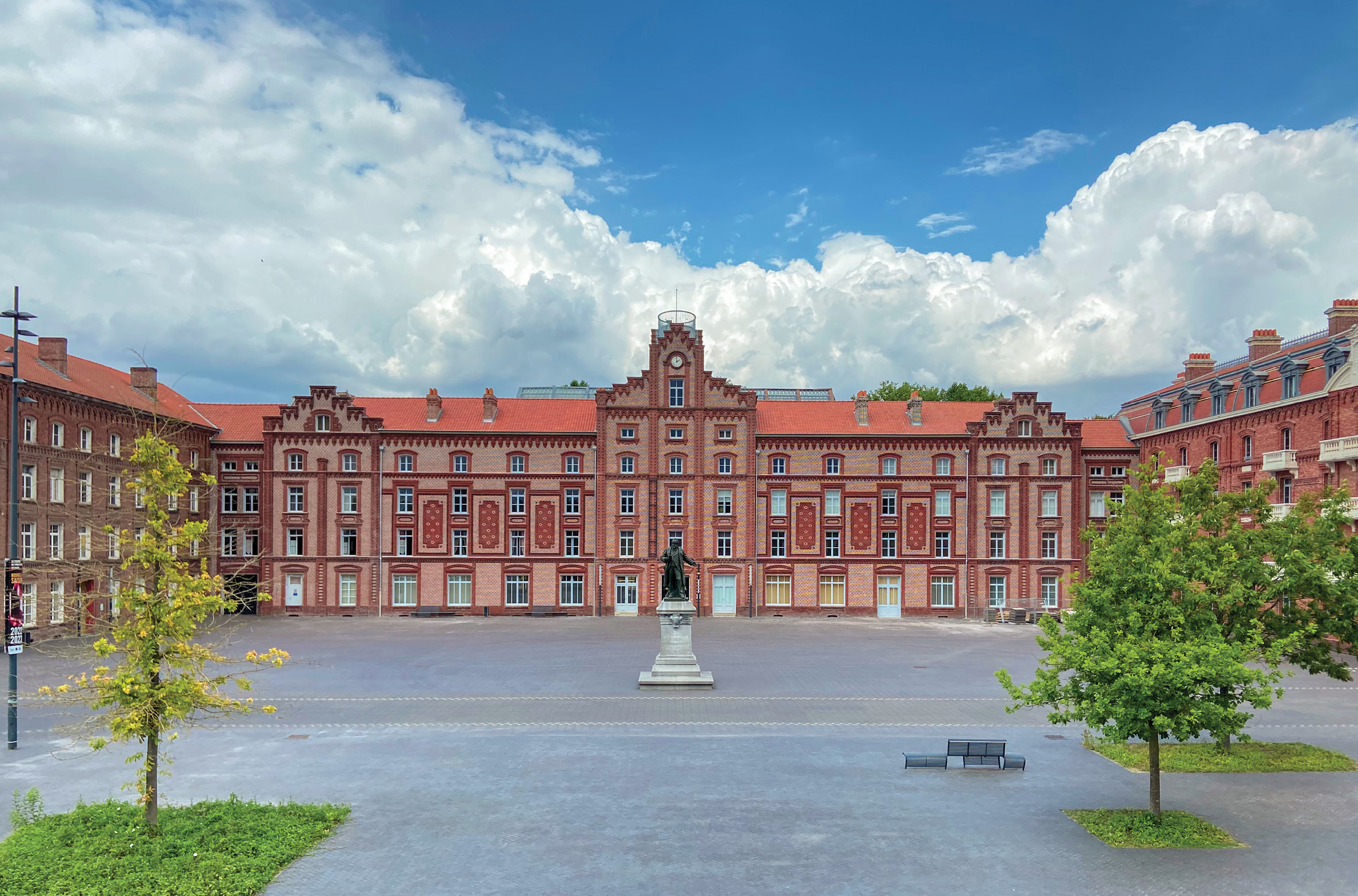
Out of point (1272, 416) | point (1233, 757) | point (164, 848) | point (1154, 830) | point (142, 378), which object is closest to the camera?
point (164, 848)

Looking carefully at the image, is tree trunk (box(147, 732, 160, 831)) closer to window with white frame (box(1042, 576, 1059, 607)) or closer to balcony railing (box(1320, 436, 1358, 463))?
balcony railing (box(1320, 436, 1358, 463))

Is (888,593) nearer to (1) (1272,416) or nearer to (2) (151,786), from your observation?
(1) (1272,416)

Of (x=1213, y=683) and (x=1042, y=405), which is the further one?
(x=1042, y=405)

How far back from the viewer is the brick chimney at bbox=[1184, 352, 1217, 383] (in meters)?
63.5

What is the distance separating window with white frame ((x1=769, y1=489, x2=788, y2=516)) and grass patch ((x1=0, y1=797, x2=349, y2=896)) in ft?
153

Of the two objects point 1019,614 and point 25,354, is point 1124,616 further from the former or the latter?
point 25,354

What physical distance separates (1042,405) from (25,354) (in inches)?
2610

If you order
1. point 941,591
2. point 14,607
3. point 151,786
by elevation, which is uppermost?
point 14,607

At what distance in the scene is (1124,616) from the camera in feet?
60.8

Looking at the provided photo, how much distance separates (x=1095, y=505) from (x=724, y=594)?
95.2 feet

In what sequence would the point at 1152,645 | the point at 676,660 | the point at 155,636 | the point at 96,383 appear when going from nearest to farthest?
the point at 155,636 → the point at 1152,645 → the point at 676,660 → the point at 96,383

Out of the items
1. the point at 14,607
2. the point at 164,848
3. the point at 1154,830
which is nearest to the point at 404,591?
the point at 14,607

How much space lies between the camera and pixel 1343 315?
50.2 metres

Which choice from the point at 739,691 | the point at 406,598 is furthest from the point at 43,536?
the point at 739,691
